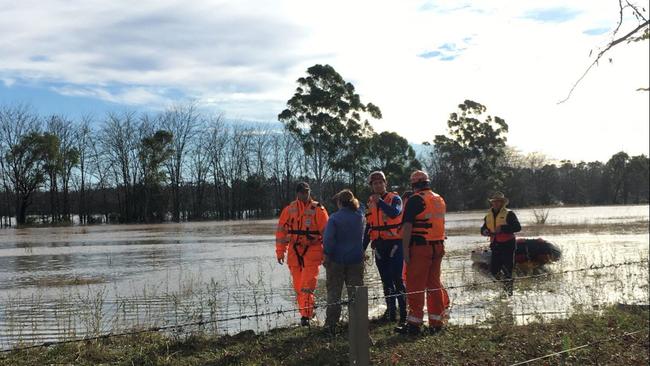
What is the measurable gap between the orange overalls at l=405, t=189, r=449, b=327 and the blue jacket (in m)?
0.66

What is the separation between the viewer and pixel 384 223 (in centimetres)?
764

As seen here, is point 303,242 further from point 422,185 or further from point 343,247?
point 422,185

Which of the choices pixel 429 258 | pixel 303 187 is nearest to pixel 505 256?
pixel 429 258

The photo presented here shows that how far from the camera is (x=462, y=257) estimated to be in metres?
16.6

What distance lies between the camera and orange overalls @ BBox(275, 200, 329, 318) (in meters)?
7.74

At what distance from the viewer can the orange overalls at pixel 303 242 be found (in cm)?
774

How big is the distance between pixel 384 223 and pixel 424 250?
2.77 feet

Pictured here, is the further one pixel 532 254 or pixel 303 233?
pixel 532 254

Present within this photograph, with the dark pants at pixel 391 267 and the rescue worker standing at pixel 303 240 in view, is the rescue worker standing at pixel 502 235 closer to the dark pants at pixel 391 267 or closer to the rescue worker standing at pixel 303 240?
the dark pants at pixel 391 267

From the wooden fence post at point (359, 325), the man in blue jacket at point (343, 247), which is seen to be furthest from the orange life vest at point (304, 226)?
the wooden fence post at point (359, 325)

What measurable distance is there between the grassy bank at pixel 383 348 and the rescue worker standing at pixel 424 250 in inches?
11.6

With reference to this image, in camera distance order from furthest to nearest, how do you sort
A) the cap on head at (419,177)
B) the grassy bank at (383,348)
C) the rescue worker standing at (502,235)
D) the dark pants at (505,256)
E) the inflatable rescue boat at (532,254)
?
the inflatable rescue boat at (532,254) → the dark pants at (505,256) → the rescue worker standing at (502,235) → the cap on head at (419,177) → the grassy bank at (383,348)

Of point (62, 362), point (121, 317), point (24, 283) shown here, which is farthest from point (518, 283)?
point (24, 283)

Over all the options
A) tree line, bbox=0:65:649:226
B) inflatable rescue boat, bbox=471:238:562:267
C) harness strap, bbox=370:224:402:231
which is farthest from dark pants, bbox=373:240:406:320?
tree line, bbox=0:65:649:226
